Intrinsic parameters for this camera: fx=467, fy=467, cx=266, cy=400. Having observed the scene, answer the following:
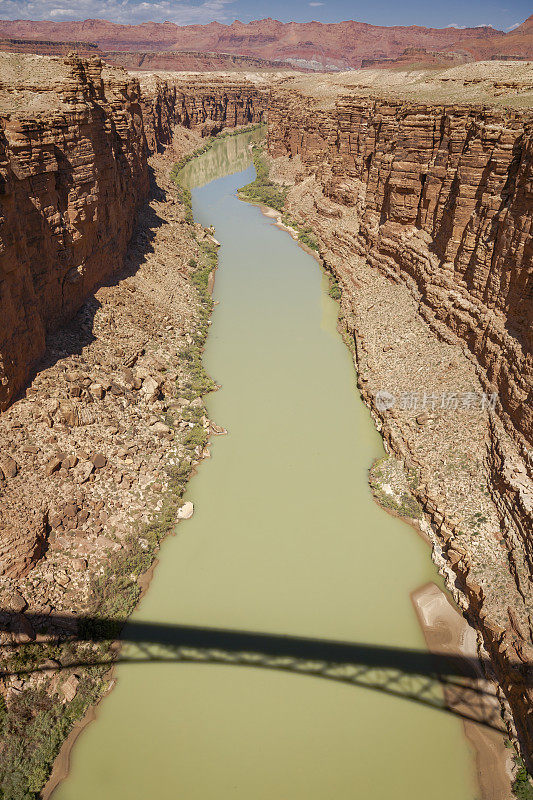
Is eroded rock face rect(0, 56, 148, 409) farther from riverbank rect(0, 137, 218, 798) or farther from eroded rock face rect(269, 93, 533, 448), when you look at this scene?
eroded rock face rect(269, 93, 533, 448)

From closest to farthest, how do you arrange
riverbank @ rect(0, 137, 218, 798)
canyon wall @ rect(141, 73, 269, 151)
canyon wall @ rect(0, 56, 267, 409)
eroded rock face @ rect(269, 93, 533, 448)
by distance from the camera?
riverbank @ rect(0, 137, 218, 798) < canyon wall @ rect(0, 56, 267, 409) < eroded rock face @ rect(269, 93, 533, 448) < canyon wall @ rect(141, 73, 269, 151)

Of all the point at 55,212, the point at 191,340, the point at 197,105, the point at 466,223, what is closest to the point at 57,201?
the point at 55,212

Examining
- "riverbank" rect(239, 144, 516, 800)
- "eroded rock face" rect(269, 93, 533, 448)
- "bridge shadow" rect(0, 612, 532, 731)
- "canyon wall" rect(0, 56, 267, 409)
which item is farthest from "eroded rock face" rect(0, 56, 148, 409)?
"eroded rock face" rect(269, 93, 533, 448)

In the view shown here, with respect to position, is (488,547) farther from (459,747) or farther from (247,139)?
(247,139)

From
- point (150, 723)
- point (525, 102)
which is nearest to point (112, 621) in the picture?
point (150, 723)

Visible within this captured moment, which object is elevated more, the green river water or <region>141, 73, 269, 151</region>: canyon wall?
<region>141, 73, 269, 151</region>: canyon wall

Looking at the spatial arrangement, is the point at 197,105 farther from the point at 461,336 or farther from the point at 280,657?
the point at 280,657

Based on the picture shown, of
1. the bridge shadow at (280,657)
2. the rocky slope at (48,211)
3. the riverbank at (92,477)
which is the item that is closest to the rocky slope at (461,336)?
the bridge shadow at (280,657)
